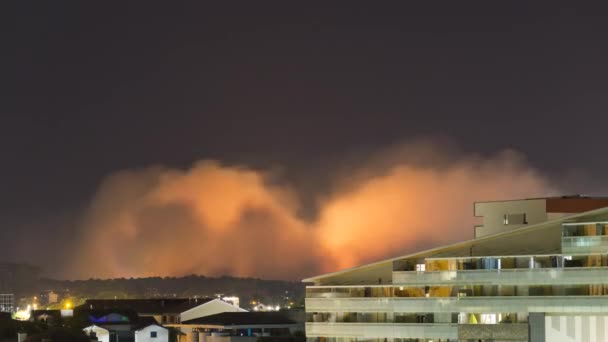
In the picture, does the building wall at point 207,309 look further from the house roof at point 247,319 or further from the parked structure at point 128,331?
the parked structure at point 128,331

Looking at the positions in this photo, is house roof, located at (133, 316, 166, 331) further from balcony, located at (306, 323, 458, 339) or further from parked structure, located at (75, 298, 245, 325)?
balcony, located at (306, 323, 458, 339)

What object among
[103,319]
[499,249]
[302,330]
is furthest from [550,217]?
[103,319]

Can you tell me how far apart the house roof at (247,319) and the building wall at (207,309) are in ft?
17.0

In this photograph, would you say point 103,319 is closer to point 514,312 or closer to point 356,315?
point 356,315

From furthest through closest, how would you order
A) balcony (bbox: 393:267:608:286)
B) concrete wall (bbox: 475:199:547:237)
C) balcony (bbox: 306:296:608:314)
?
concrete wall (bbox: 475:199:547:237)
balcony (bbox: 393:267:608:286)
balcony (bbox: 306:296:608:314)

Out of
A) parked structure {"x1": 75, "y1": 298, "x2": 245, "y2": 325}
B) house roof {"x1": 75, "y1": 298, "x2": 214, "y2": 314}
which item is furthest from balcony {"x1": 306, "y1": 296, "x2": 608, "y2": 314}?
house roof {"x1": 75, "y1": 298, "x2": 214, "y2": 314}

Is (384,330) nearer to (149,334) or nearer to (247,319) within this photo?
(149,334)

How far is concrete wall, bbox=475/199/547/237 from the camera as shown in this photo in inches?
3524

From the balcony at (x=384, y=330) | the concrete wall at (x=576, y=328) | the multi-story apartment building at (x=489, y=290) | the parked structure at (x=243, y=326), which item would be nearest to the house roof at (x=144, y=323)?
the parked structure at (x=243, y=326)

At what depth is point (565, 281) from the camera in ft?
248

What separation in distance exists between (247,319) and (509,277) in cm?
4877

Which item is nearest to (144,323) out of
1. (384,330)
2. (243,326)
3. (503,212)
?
(243,326)

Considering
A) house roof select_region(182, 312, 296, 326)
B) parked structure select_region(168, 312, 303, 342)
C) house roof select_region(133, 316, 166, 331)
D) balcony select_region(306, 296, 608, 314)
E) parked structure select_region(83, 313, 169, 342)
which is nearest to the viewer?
balcony select_region(306, 296, 608, 314)

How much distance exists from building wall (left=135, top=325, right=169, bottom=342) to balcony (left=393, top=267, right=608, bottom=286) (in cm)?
3924
